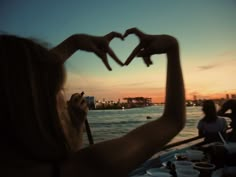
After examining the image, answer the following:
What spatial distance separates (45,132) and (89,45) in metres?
0.44

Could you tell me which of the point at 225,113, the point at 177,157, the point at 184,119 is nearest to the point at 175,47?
the point at 184,119

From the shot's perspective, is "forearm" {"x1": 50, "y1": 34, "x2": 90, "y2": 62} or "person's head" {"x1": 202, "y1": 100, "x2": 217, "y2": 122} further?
"person's head" {"x1": 202, "y1": 100, "x2": 217, "y2": 122}

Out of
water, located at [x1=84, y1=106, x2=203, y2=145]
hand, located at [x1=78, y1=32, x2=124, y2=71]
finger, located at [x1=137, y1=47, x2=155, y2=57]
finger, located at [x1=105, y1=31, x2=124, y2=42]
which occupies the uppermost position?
finger, located at [x1=105, y1=31, x2=124, y2=42]

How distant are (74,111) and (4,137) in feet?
0.88

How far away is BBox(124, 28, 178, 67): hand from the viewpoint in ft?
3.54

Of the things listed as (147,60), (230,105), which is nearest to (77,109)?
(147,60)

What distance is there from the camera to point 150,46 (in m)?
1.07

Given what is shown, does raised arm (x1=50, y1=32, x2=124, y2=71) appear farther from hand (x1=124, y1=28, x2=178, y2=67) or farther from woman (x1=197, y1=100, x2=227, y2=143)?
woman (x1=197, y1=100, x2=227, y2=143)

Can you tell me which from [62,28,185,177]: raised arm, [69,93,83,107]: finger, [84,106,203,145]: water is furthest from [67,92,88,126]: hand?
[84,106,203,145]: water

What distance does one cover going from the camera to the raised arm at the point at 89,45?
1122 millimetres

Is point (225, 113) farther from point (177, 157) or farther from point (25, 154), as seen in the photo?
point (25, 154)

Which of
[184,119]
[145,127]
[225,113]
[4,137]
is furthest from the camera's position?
[225,113]

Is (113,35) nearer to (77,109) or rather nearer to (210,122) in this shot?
(77,109)

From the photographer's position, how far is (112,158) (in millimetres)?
858
